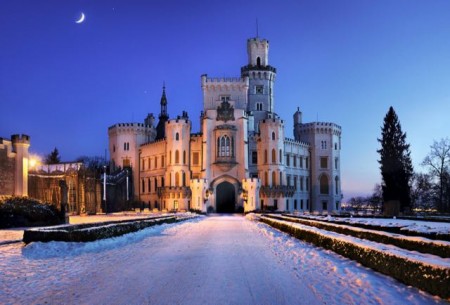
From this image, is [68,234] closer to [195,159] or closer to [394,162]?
[394,162]

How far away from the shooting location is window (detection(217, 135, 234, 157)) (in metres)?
70.1

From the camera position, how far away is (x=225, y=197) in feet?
239

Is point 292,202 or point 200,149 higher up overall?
point 200,149

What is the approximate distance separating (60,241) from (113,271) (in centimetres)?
552

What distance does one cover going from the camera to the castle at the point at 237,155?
6962 centimetres

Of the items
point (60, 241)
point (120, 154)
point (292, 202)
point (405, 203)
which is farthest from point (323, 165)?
point (60, 241)

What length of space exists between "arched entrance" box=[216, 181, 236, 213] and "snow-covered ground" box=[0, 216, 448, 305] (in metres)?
56.8

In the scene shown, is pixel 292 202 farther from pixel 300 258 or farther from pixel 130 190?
pixel 300 258

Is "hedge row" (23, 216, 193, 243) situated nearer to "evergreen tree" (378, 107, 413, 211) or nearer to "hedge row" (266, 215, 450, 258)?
"hedge row" (266, 215, 450, 258)

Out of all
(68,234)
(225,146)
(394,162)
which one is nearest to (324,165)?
(225,146)

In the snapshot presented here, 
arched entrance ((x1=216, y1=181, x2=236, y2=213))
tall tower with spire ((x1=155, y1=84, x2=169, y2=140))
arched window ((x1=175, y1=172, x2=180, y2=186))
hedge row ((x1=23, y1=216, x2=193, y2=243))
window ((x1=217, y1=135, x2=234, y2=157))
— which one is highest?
tall tower with spire ((x1=155, y1=84, x2=169, y2=140))

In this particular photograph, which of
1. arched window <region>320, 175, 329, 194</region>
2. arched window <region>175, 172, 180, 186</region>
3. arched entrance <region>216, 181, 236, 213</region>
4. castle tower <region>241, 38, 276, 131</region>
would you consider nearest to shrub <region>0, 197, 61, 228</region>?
arched window <region>175, 172, 180, 186</region>

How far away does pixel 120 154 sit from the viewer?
8238 centimetres

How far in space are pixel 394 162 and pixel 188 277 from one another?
51645 mm
